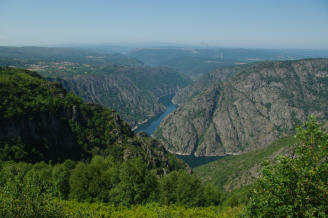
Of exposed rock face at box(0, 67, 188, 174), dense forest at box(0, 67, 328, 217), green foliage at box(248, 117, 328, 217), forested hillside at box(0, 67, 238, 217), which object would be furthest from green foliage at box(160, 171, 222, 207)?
exposed rock face at box(0, 67, 188, 174)

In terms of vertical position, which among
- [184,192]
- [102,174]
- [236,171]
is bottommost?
[236,171]

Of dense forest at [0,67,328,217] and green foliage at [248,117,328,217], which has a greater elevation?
green foliage at [248,117,328,217]

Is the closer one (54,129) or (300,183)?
(300,183)

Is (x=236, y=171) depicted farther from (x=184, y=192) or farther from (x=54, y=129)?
(x=54, y=129)

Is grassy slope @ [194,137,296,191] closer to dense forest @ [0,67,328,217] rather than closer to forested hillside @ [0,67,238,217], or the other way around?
forested hillside @ [0,67,238,217]

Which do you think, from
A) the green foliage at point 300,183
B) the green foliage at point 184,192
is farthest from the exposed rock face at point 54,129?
the green foliage at point 300,183

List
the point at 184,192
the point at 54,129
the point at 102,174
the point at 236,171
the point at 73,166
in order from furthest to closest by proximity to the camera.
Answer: the point at 236,171 < the point at 54,129 < the point at 73,166 < the point at 184,192 < the point at 102,174

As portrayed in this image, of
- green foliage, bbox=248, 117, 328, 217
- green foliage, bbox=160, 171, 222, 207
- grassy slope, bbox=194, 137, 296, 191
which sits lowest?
grassy slope, bbox=194, 137, 296, 191

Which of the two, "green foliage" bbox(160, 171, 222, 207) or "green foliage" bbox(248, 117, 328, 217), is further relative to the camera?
"green foliage" bbox(160, 171, 222, 207)

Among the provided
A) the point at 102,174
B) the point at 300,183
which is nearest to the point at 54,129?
the point at 102,174

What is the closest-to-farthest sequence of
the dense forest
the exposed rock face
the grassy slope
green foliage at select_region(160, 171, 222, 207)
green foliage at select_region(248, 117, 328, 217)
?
1. green foliage at select_region(248, 117, 328, 217)
2. the dense forest
3. green foliage at select_region(160, 171, 222, 207)
4. the exposed rock face
5. the grassy slope
